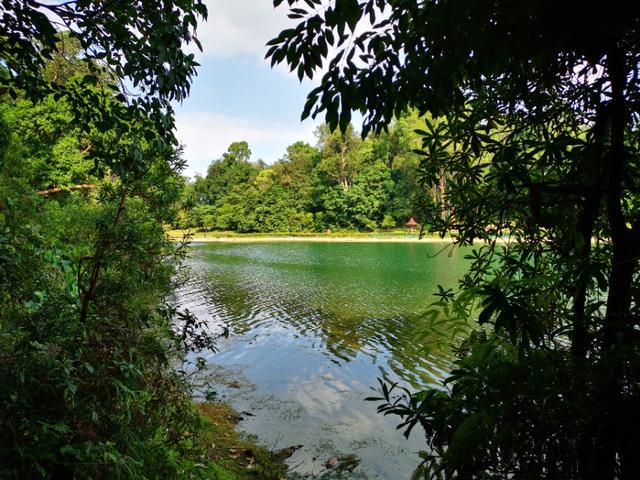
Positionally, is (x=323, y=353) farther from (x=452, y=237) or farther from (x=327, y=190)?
(x=327, y=190)

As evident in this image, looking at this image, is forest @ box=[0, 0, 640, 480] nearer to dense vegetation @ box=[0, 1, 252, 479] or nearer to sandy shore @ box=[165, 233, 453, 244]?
dense vegetation @ box=[0, 1, 252, 479]

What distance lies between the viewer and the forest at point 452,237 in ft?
3.71

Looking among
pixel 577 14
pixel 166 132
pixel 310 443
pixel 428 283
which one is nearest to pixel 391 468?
pixel 310 443

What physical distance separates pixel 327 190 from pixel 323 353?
132ft

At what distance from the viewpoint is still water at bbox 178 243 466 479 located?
191 inches

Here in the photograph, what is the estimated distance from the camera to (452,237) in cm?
212

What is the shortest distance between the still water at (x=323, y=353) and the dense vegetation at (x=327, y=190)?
86.2 feet

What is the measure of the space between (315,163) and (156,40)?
5082 cm

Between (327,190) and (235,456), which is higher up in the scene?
(327,190)

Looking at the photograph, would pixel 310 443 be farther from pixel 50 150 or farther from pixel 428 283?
pixel 50 150

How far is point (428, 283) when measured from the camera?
15305 mm

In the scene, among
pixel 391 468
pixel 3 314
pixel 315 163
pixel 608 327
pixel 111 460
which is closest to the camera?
pixel 608 327

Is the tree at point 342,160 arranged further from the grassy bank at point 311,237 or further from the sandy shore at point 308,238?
the sandy shore at point 308,238

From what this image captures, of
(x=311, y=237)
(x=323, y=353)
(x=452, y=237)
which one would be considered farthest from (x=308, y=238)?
(x=452, y=237)
